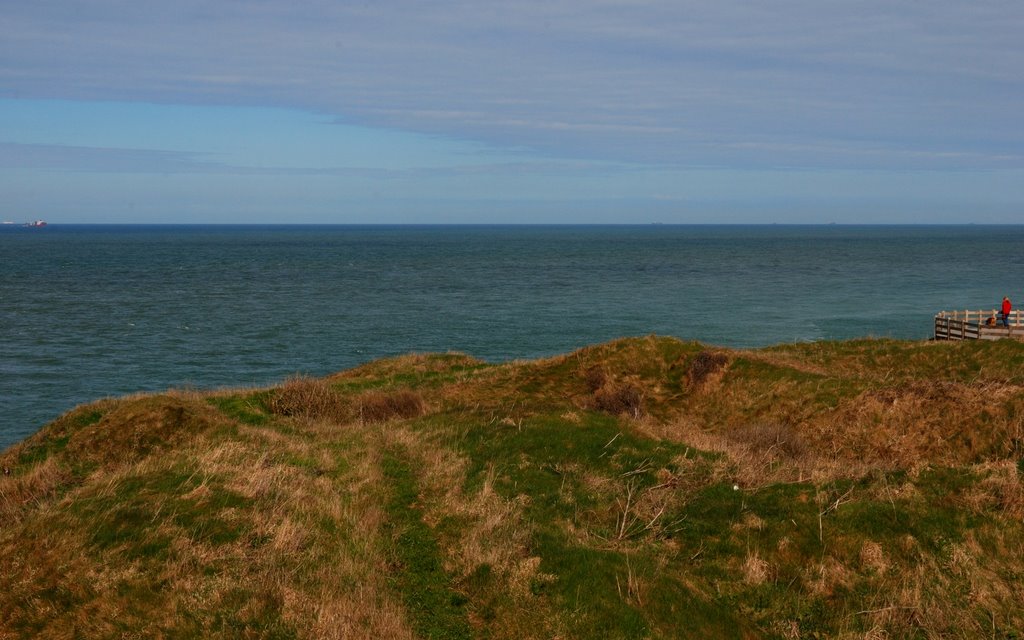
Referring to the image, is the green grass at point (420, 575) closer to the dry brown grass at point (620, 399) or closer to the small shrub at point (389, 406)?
the small shrub at point (389, 406)

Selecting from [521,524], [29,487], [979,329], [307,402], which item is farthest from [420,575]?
[979,329]

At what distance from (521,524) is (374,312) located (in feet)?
233

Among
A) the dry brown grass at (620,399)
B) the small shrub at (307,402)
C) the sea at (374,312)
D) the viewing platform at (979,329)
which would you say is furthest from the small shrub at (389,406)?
the viewing platform at (979,329)

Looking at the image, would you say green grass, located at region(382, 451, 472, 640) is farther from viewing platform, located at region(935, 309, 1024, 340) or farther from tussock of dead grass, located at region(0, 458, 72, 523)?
viewing platform, located at region(935, 309, 1024, 340)

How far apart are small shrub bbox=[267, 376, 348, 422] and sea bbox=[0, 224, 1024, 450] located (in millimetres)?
16117

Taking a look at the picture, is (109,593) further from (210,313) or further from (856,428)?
(210,313)

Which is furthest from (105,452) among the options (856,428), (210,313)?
(210,313)

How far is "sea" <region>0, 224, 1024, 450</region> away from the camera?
2128 inches

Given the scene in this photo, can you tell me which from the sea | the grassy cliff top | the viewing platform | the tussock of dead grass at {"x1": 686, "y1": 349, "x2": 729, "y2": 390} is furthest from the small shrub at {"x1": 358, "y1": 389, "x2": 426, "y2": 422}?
the viewing platform

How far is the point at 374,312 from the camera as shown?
84625 mm

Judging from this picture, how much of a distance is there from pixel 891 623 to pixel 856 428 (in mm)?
12389

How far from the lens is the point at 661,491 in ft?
56.3

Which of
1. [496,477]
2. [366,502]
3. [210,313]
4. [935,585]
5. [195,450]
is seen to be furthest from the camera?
[210,313]

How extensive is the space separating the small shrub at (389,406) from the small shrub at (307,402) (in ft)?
2.59
